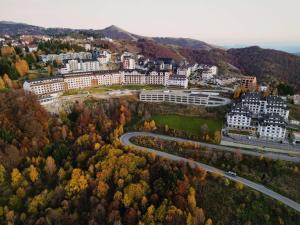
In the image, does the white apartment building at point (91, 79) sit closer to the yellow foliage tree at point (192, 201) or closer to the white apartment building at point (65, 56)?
the white apartment building at point (65, 56)

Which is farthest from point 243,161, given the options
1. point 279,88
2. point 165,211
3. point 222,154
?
point 279,88

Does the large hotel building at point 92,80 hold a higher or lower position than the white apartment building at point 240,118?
higher

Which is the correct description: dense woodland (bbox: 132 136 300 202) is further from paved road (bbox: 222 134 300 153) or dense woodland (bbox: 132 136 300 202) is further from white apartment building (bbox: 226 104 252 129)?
white apartment building (bbox: 226 104 252 129)

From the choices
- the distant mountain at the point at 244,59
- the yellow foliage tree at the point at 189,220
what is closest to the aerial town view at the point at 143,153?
the yellow foliage tree at the point at 189,220

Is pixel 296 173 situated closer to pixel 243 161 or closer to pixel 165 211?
pixel 243 161

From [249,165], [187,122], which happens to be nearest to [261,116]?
[187,122]

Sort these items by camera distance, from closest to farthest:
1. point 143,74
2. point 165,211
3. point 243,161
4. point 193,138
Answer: point 165,211 → point 243,161 → point 193,138 → point 143,74
